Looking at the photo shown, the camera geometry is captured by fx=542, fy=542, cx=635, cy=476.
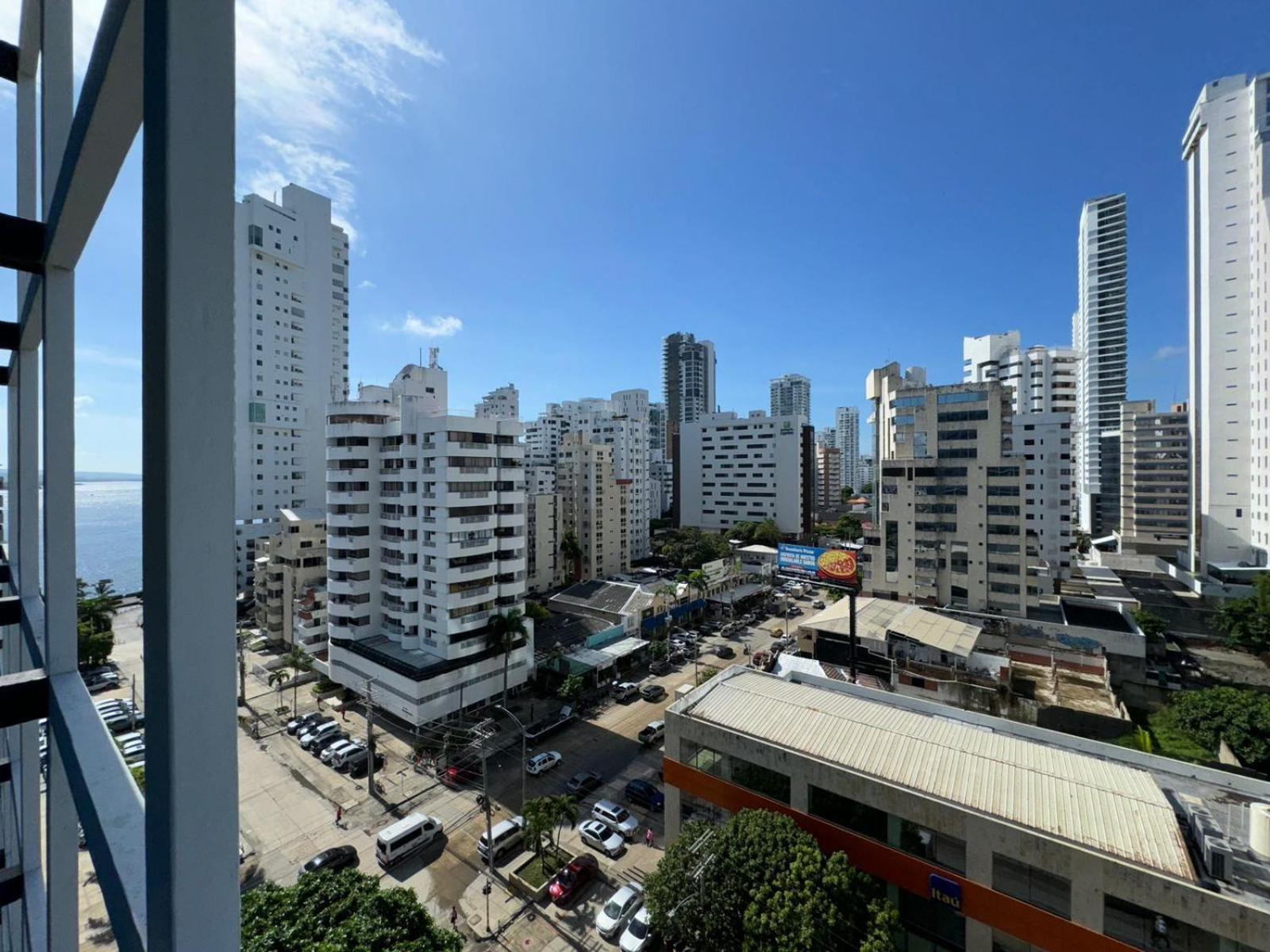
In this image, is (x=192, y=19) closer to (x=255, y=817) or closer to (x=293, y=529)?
(x=255, y=817)

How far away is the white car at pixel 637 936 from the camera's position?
11.9 m

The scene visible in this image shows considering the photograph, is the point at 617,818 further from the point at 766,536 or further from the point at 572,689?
the point at 766,536

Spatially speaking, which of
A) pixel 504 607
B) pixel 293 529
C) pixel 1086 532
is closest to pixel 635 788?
pixel 504 607

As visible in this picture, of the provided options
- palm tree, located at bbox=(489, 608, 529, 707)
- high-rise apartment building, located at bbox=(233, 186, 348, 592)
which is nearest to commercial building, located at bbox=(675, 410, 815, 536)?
high-rise apartment building, located at bbox=(233, 186, 348, 592)

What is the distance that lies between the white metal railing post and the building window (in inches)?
512

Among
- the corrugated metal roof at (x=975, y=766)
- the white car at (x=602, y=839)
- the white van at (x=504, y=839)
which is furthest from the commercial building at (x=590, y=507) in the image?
the corrugated metal roof at (x=975, y=766)

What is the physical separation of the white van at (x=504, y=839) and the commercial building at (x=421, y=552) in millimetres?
6430

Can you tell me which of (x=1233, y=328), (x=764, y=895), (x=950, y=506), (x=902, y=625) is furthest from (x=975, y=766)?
(x=1233, y=328)

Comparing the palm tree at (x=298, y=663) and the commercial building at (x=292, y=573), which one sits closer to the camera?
the palm tree at (x=298, y=663)

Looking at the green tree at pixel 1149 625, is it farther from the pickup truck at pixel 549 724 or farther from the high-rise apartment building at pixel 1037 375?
the pickup truck at pixel 549 724

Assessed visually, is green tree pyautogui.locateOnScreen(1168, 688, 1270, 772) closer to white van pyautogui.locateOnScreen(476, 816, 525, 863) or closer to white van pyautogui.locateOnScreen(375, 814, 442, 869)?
white van pyautogui.locateOnScreen(476, 816, 525, 863)

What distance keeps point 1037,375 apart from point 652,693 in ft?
160

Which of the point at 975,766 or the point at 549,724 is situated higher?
the point at 975,766

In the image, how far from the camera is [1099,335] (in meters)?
72.0
